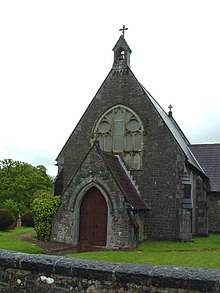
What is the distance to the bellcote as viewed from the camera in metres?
25.2

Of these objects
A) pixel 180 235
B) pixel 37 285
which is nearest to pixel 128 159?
pixel 180 235

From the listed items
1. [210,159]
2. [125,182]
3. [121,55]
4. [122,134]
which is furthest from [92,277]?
[210,159]

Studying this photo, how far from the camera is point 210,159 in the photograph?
30.6 m

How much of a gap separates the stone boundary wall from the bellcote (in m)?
20.4

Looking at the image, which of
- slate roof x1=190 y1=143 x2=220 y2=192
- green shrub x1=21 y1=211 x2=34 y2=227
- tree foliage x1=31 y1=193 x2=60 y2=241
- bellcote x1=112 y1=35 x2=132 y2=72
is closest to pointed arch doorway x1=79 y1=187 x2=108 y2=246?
tree foliage x1=31 y1=193 x2=60 y2=241

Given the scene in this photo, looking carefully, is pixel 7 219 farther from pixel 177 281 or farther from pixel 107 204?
pixel 177 281

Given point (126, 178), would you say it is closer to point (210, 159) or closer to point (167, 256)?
point (167, 256)

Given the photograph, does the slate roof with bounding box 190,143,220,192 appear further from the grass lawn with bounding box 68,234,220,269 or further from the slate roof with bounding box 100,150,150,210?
the grass lawn with bounding box 68,234,220,269

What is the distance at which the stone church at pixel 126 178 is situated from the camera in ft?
64.4

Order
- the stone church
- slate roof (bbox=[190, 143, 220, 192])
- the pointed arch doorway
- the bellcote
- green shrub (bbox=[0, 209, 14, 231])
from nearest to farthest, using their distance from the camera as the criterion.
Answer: the stone church
the pointed arch doorway
the bellcote
green shrub (bbox=[0, 209, 14, 231])
slate roof (bbox=[190, 143, 220, 192])

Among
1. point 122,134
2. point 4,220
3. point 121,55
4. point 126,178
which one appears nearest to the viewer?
point 126,178

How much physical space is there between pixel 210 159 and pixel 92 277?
1051 inches

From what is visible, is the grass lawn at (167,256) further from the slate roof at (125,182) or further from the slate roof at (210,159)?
the slate roof at (210,159)

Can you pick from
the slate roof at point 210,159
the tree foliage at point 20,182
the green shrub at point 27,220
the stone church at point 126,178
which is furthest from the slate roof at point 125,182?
the tree foliage at point 20,182
